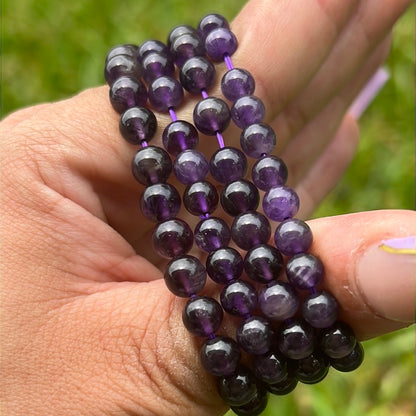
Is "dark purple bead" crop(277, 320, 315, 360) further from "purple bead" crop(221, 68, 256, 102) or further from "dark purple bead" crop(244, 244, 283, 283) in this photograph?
"purple bead" crop(221, 68, 256, 102)

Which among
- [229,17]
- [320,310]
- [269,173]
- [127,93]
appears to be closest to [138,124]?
[127,93]

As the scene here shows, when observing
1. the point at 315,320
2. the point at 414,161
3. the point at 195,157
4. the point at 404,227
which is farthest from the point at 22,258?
the point at 414,161

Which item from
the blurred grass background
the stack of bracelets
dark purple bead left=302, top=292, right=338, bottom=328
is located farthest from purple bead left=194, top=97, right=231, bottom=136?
the blurred grass background

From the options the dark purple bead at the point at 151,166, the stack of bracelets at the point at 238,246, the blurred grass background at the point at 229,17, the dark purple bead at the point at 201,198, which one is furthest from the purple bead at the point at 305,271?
the blurred grass background at the point at 229,17

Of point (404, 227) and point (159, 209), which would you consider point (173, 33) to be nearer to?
point (159, 209)

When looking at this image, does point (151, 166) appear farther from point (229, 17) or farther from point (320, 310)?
point (229, 17)
